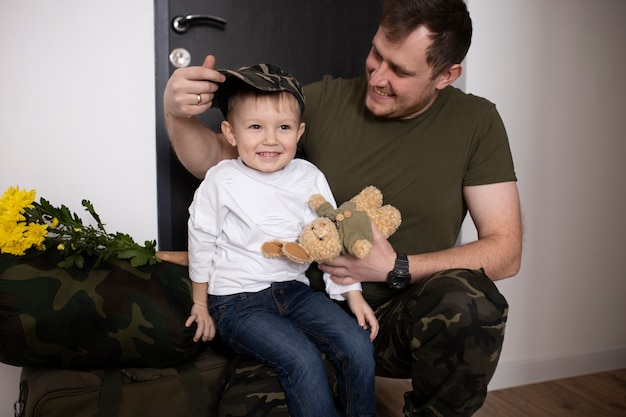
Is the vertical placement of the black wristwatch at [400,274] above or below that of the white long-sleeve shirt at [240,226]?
below

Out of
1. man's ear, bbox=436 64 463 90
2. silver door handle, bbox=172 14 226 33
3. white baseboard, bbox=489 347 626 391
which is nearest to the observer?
man's ear, bbox=436 64 463 90

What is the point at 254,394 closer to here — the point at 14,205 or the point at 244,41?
the point at 14,205

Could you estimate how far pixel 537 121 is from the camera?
A: 2232 millimetres

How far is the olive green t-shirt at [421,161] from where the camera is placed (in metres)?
1.54

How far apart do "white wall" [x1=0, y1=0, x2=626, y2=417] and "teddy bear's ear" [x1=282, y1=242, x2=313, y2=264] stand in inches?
29.9

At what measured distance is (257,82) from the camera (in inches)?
50.6

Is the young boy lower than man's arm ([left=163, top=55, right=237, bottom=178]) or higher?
lower

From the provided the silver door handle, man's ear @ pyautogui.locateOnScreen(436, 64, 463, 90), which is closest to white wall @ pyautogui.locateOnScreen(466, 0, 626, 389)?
man's ear @ pyautogui.locateOnScreen(436, 64, 463, 90)

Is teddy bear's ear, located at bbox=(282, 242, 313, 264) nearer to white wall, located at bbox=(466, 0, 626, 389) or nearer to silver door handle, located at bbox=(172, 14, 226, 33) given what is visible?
silver door handle, located at bbox=(172, 14, 226, 33)

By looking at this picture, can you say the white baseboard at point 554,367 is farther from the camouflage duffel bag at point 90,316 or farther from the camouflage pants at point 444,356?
the camouflage duffel bag at point 90,316

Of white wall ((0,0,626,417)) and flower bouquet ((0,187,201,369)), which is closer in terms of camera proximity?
flower bouquet ((0,187,201,369))

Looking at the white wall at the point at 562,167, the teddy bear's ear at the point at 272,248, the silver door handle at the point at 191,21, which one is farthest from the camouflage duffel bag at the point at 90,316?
the white wall at the point at 562,167

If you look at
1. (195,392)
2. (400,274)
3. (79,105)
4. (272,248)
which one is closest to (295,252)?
(272,248)

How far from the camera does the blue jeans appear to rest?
1.23 metres
